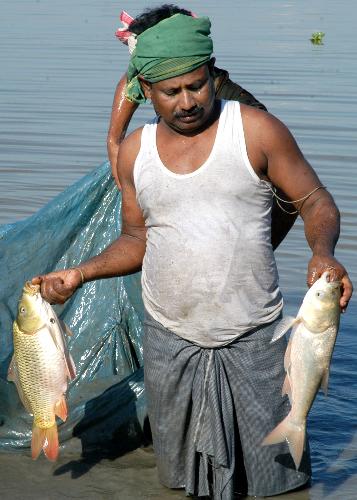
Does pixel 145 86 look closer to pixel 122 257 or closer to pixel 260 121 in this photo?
pixel 260 121

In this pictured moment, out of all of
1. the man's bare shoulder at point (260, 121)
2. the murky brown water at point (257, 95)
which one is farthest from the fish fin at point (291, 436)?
the man's bare shoulder at point (260, 121)

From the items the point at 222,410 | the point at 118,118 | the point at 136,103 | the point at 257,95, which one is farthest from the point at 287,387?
the point at 257,95

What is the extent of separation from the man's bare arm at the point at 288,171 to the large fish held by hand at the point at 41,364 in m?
1.02

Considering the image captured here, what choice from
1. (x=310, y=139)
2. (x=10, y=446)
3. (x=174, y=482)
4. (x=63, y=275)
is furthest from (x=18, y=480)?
(x=310, y=139)

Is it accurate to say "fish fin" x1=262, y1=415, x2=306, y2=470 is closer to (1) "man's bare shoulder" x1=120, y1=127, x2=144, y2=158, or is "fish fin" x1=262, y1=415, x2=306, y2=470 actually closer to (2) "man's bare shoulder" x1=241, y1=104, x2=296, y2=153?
(2) "man's bare shoulder" x1=241, y1=104, x2=296, y2=153

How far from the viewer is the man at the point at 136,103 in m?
5.43

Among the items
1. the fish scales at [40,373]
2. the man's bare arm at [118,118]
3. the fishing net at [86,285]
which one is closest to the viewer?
the fish scales at [40,373]

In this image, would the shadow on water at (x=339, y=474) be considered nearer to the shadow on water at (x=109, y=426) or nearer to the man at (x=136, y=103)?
the shadow on water at (x=109, y=426)

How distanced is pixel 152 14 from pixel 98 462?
2230mm

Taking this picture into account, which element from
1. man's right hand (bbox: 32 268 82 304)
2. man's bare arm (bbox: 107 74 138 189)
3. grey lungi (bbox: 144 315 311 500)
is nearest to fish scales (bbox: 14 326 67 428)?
man's right hand (bbox: 32 268 82 304)

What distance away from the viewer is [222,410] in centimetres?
467

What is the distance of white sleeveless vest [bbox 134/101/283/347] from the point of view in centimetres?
445

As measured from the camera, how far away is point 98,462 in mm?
5574

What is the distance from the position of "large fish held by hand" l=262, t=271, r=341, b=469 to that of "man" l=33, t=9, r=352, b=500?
30 centimetres
